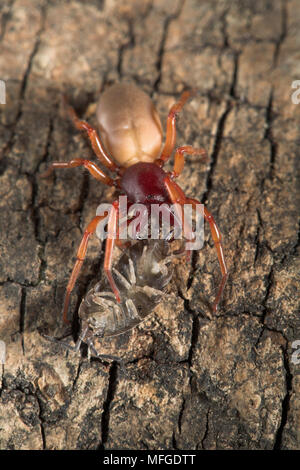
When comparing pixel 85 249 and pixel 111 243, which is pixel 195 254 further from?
pixel 85 249

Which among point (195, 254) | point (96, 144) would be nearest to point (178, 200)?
point (195, 254)

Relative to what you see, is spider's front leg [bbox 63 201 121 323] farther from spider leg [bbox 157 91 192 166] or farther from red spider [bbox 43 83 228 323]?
spider leg [bbox 157 91 192 166]

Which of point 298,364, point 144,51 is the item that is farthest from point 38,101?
point 298,364

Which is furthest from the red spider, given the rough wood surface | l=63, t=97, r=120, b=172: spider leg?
the rough wood surface

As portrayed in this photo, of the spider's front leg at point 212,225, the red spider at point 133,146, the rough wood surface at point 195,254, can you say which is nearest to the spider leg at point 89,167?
the red spider at point 133,146

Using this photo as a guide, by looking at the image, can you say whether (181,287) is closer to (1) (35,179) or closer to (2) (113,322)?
(2) (113,322)

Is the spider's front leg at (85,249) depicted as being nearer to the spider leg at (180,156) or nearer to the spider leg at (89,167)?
the spider leg at (89,167)
